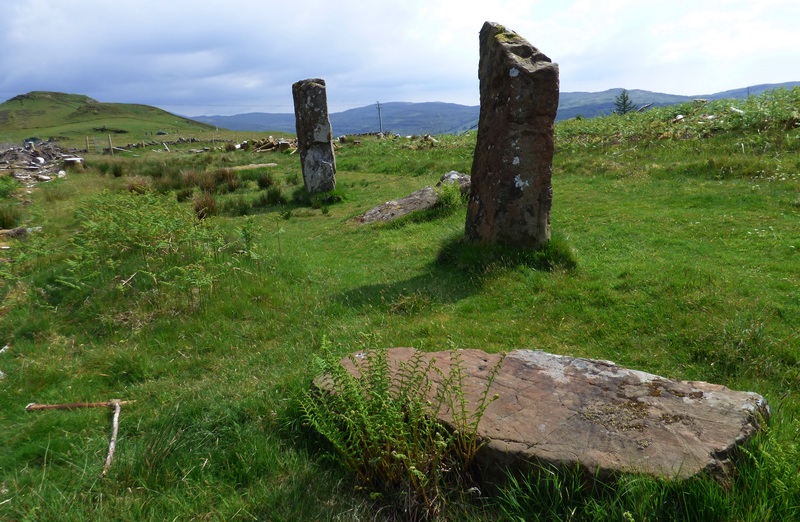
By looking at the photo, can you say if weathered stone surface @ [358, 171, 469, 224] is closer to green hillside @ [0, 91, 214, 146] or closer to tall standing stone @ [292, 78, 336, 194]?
tall standing stone @ [292, 78, 336, 194]

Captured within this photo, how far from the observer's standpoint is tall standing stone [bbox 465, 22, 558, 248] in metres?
7.49

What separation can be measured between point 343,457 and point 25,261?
8.12 meters

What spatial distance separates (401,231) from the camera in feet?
34.9

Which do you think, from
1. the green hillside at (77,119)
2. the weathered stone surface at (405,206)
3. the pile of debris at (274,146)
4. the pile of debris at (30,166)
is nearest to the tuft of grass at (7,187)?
the pile of debris at (30,166)

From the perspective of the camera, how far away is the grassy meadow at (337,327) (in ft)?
10.4

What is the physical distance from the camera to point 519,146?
299 inches

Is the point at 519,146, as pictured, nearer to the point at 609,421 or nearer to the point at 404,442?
the point at 609,421

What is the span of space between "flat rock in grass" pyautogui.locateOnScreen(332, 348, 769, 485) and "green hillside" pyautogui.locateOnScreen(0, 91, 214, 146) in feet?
199

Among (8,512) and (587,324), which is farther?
(587,324)

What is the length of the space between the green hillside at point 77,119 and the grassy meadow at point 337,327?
54.8m

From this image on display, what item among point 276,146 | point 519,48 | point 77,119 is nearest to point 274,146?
point 276,146

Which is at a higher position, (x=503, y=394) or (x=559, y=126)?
(x=559, y=126)

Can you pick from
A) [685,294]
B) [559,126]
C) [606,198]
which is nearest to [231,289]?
[685,294]

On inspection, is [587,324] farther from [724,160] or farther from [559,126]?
[559,126]
